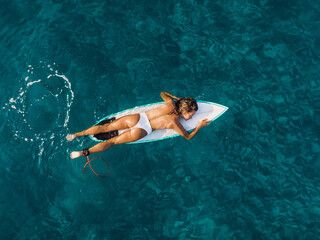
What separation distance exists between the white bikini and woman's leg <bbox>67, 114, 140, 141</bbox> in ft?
0.33

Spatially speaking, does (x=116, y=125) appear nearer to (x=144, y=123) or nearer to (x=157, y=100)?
(x=144, y=123)

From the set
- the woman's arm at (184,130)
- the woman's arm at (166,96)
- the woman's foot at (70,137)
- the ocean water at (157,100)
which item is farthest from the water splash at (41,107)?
the woman's arm at (184,130)

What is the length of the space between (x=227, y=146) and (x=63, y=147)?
4870mm

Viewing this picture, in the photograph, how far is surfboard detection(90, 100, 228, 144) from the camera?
26.9ft

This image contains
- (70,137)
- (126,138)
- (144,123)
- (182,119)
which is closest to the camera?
(126,138)

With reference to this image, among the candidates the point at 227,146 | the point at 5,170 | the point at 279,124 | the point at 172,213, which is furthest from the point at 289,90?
the point at 5,170

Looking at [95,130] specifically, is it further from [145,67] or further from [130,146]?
[145,67]

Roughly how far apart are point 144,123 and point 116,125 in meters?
0.80

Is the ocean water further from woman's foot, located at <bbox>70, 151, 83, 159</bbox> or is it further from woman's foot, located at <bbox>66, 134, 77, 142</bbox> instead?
woman's foot, located at <bbox>70, 151, 83, 159</bbox>

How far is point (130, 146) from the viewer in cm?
829

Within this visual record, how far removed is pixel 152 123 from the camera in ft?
25.7

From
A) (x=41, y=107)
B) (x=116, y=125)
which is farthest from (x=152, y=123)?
(x=41, y=107)

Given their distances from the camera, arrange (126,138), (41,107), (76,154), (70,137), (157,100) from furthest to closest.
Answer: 1. (157,100)
2. (41,107)
3. (70,137)
4. (126,138)
5. (76,154)

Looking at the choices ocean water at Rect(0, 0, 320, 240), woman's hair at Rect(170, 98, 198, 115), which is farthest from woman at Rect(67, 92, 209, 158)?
ocean water at Rect(0, 0, 320, 240)
